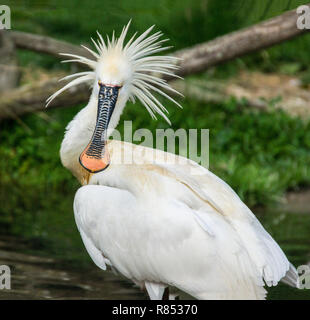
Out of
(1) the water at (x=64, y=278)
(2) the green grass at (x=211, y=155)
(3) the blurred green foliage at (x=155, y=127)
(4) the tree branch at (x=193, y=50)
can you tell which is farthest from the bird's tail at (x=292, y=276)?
(2) the green grass at (x=211, y=155)

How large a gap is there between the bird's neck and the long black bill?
18 cm

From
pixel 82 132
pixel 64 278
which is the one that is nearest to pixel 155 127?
pixel 64 278

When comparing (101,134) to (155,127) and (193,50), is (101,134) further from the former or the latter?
(155,127)

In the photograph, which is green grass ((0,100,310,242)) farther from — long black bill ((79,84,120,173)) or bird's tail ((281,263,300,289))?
bird's tail ((281,263,300,289))

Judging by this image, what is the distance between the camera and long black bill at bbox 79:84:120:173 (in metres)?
5.75

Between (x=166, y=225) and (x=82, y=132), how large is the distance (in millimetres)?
1284

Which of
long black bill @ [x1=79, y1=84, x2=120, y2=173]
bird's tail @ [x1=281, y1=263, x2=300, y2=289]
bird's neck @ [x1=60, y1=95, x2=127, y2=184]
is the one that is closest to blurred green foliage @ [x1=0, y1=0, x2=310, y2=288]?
bird's neck @ [x1=60, y1=95, x2=127, y2=184]

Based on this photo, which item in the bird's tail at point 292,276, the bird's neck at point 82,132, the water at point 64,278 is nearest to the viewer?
the bird's tail at point 292,276

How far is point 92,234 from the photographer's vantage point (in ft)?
18.1

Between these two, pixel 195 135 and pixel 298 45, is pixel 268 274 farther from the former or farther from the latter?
pixel 298 45

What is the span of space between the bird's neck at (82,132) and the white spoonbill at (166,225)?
150mm

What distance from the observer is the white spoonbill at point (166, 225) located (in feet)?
16.7

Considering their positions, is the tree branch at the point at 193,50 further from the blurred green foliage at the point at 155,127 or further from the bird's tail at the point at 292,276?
the bird's tail at the point at 292,276

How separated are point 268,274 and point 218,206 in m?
0.59
